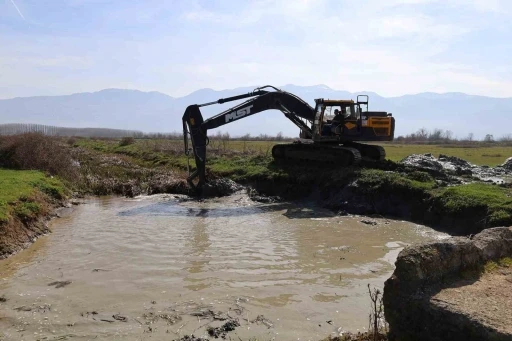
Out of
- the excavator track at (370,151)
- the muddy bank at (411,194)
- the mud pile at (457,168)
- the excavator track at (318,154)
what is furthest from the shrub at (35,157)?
the mud pile at (457,168)

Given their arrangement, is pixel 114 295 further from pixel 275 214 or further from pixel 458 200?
pixel 458 200

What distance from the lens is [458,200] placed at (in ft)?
40.8

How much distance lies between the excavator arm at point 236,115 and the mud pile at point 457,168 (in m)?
4.65

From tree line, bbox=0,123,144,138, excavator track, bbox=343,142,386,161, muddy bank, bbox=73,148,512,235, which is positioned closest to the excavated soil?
muddy bank, bbox=73,148,512,235

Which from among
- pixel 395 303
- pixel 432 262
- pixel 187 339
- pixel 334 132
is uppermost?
pixel 334 132

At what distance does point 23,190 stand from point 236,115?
8.12m

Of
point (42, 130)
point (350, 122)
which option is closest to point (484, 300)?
point (350, 122)

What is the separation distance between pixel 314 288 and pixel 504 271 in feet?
9.52

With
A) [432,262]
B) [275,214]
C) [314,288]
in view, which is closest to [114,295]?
[314,288]

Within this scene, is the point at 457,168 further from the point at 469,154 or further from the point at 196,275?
the point at 469,154

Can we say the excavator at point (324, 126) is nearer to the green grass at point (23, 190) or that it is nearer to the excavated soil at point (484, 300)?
the green grass at point (23, 190)

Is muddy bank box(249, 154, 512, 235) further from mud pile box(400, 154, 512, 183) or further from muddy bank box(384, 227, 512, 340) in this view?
muddy bank box(384, 227, 512, 340)

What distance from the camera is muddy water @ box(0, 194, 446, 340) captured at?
250 inches

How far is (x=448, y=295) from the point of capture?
209 inches
